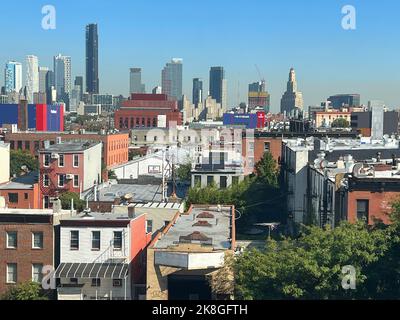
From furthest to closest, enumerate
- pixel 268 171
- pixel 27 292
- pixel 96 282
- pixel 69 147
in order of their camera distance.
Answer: pixel 69 147
pixel 268 171
pixel 96 282
pixel 27 292

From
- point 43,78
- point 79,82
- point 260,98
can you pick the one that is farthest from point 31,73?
point 260,98

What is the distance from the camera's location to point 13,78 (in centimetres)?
8675

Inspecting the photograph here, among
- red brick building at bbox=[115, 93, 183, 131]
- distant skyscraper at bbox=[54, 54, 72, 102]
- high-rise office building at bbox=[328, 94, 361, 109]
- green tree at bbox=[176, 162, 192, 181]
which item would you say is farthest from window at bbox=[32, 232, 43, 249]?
high-rise office building at bbox=[328, 94, 361, 109]

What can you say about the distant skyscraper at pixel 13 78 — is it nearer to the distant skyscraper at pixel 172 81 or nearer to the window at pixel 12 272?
the distant skyscraper at pixel 172 81

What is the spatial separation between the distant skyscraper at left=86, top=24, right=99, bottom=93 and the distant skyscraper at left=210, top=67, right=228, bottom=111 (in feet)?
51.4

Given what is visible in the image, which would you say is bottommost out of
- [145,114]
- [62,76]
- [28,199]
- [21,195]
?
[28,199]

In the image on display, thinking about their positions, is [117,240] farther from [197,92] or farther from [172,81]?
[197,92]

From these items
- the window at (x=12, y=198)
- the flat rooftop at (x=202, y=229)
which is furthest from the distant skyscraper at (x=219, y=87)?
the flat rooftop at (x=202, y=229)

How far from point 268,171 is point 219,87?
248ft

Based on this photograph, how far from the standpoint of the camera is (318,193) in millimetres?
14930

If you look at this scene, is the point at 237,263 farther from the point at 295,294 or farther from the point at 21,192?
the point at 21,192

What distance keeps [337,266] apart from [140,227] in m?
4.53

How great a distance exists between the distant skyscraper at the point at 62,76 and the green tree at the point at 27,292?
87999mm

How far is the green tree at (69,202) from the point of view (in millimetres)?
17798
